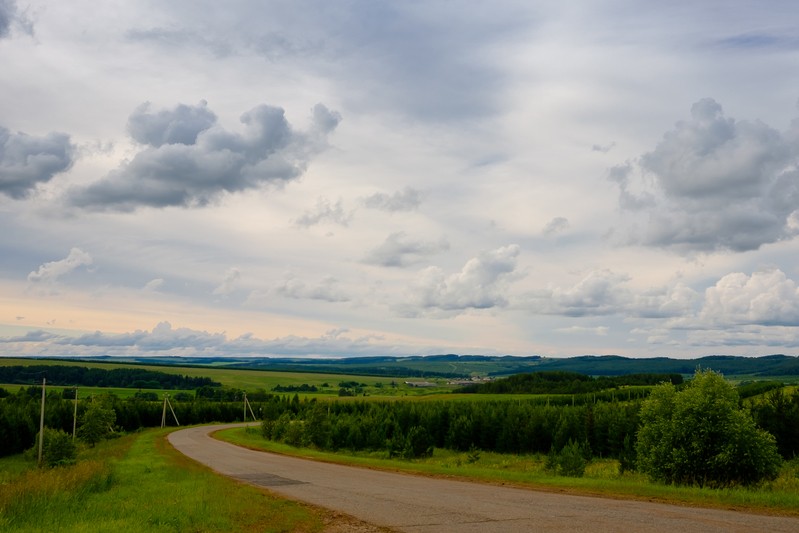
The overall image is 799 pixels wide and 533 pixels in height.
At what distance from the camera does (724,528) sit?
552 inches

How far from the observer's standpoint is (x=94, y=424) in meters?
85.4

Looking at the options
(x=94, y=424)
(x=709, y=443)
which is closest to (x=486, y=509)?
(x=709, y=443)

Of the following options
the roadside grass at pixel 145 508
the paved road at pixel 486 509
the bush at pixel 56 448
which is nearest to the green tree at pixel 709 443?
the paved road at pixel 486 509

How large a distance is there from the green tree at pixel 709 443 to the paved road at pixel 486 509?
8.16 metres

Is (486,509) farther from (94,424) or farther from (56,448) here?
(94,424)

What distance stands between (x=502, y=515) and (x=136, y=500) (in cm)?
1237

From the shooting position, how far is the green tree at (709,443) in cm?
2552

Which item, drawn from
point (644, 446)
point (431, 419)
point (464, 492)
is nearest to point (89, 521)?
point (464, 492)

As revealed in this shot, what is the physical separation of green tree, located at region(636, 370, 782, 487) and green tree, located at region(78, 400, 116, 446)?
7905 cm

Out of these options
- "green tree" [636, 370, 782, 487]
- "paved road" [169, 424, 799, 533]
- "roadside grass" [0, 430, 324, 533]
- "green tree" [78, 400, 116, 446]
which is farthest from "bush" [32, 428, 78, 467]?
"green tree" [636, 370, 782, 487]

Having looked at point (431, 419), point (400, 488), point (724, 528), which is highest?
point (724, 528)

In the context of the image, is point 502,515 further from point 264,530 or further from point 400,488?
point 400,488

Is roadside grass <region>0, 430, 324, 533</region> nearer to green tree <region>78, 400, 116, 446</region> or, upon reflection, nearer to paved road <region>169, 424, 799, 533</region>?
paved road <region>169, 424, 799, 533</region>

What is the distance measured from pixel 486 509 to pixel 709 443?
13.5 metres
